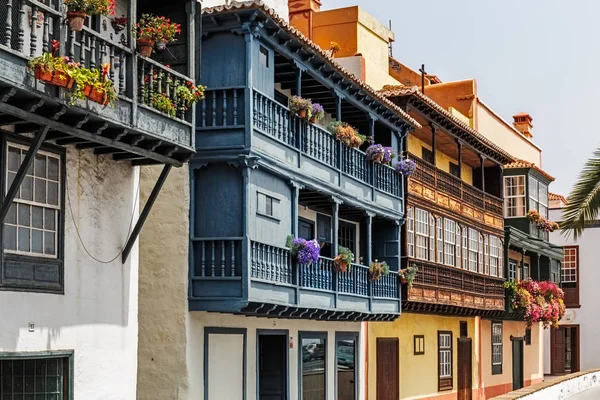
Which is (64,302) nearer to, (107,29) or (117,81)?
(117,81)

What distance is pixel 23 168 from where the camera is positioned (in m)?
12.6

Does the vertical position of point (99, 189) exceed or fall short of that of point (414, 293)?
it exceeds it

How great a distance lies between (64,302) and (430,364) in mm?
19575

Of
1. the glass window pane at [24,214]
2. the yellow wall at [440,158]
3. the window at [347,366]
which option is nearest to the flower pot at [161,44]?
the glass window pane at [24,214]

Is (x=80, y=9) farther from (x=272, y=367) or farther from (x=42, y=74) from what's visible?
(x=272, y=367)

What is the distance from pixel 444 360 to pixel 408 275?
789 cm

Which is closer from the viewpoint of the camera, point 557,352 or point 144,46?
point 144,46

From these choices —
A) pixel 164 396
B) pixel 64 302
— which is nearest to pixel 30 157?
pixel 64 302

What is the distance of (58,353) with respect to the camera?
13.8 m

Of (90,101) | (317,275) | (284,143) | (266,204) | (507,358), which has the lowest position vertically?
(507,358)

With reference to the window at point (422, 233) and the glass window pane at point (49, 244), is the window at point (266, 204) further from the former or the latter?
the window at point (422, 233)

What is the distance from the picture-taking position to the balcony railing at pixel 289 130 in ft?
61.3

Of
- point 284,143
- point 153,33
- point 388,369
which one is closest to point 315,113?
point 284,143

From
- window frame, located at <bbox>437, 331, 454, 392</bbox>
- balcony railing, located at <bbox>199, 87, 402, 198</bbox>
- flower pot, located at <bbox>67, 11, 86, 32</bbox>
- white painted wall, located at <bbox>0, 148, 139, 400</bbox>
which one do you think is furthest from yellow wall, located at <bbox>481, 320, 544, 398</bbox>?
flower pot, located at <bbox>67, 11, 86, 32</bbox>
